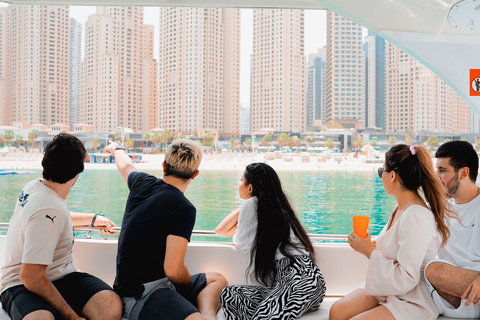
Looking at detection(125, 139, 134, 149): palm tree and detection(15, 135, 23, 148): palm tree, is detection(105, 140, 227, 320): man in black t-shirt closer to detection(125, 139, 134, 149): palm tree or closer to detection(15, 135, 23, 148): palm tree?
detection(125, 139, 134, 149): palm tree

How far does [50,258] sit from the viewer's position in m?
1.10

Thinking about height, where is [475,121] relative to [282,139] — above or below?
below

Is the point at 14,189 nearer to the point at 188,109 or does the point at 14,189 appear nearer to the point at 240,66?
the point at 188,109

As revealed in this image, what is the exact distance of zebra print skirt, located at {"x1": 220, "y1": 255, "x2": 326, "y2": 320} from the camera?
123 centimetres

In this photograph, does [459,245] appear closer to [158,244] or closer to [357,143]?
[158,244]

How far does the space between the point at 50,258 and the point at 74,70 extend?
35298 millimetres

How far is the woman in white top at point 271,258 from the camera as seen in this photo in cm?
125

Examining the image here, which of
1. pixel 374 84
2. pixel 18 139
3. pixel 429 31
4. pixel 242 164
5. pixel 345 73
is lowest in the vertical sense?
pixel 242 164

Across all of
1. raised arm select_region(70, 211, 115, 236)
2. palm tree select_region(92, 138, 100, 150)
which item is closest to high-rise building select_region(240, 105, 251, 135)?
palm tree select_region(92, 138, 100, 150)

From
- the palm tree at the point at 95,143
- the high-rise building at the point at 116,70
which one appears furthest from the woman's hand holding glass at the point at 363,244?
the high-rise building at the point at 116,70

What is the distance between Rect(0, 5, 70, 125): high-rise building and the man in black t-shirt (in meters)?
30.2

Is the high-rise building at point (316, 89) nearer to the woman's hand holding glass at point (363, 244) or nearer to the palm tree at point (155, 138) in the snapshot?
Answer: the palm tree at point (155, 138)

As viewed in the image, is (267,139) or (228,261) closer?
(228,261)

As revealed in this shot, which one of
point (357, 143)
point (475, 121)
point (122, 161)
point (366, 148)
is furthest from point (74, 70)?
point (475, 121)
